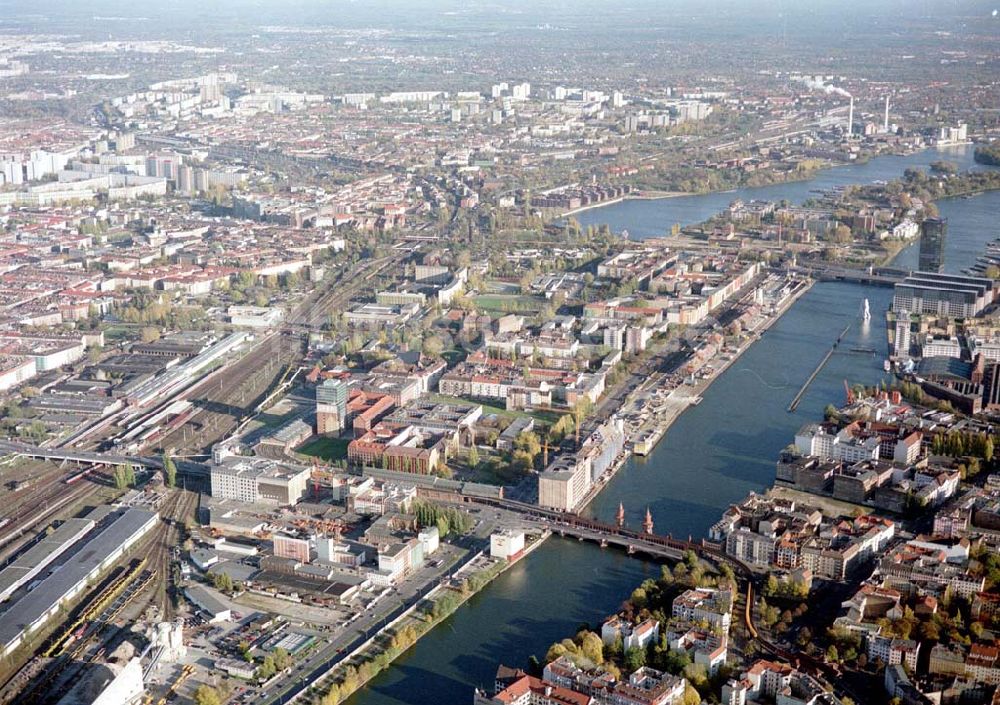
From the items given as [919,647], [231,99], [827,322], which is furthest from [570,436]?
[231,99]

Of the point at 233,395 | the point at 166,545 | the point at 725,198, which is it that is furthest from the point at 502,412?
the point at 725,198

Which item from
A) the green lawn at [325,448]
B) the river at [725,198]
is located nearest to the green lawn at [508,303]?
the river at [725,198]

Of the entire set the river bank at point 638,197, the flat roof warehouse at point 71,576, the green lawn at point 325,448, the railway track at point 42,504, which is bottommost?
the railway track at point 42,504

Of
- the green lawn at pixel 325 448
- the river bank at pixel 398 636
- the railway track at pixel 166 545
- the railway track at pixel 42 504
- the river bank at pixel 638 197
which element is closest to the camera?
the river bank at pixel 398 636

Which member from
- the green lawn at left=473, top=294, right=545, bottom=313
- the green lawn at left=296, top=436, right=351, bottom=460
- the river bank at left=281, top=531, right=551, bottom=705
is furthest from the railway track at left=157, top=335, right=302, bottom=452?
the river bank at left=281, top=531, right=551, bottom=705

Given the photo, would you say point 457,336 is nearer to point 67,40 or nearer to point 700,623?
point 700,623

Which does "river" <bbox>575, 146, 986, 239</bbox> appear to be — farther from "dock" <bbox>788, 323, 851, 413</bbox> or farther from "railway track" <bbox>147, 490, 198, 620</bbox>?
"railway track" <bbox>147, 490, 198, 620</bbox>

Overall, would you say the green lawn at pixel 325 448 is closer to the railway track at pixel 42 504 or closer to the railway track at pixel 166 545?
the railway track at pixel 166 545
